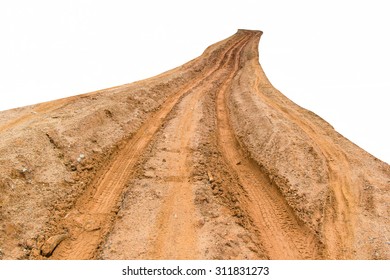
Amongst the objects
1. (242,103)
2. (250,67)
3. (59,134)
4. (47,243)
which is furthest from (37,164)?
(250,67)

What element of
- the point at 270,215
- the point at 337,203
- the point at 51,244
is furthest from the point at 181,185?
the point at 337,203

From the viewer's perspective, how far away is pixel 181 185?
689 cm

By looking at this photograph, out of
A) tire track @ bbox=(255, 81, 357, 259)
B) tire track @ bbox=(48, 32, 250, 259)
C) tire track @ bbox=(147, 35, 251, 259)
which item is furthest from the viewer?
tire track @ bbox=(255, 81, 357, 259)

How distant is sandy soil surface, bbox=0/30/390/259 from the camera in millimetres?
5523

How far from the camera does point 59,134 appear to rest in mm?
7469

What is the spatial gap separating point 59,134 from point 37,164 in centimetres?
110

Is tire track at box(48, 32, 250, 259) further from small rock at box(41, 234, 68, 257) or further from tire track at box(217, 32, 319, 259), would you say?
tire track at box(217, 32, 319, 259)

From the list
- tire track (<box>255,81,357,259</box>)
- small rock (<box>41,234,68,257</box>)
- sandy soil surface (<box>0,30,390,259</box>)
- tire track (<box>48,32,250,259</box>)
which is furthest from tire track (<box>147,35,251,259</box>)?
tire track (<box>255,81,357,259</box>)

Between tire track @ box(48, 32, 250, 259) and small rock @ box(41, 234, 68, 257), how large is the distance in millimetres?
77

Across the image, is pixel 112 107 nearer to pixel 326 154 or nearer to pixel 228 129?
pixel 228 129

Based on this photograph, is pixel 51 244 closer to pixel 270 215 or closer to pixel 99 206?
pixel 99 206

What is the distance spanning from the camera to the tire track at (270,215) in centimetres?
562

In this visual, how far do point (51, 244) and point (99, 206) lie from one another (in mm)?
1229

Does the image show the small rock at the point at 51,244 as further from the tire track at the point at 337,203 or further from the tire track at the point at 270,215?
the tire track at the point at 337,203
